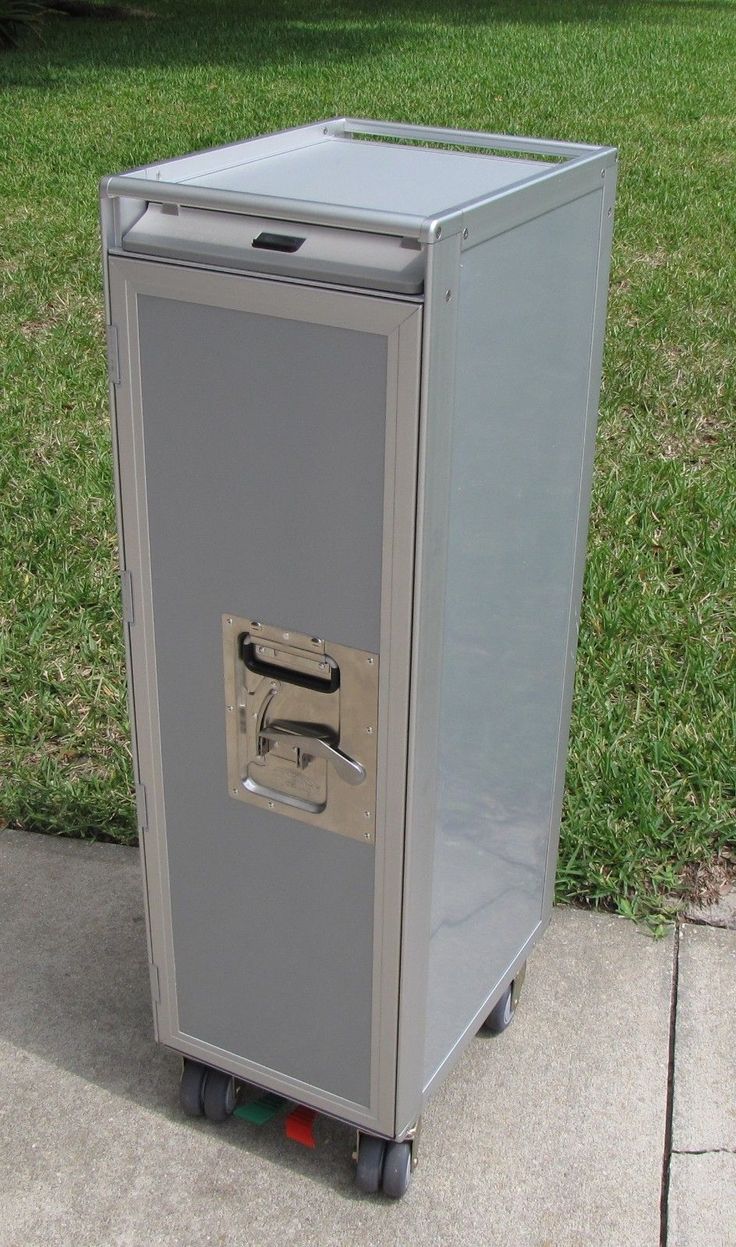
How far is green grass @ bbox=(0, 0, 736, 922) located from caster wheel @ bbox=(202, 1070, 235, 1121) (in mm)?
918

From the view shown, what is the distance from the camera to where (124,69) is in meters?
11.1

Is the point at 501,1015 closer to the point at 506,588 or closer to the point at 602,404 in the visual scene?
the point at 506,588

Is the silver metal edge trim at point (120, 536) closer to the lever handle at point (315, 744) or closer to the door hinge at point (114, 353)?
the door hinge at point (114, 353)

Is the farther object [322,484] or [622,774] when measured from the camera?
[622,774]

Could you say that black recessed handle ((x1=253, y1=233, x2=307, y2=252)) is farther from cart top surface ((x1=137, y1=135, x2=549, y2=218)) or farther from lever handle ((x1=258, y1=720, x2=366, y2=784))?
lever handle ((x1=258, y1=720, x2=366, y2=784))

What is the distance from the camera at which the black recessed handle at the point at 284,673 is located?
6.22ft

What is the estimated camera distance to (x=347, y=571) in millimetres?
1795

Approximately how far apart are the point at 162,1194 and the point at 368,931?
683 millimetres

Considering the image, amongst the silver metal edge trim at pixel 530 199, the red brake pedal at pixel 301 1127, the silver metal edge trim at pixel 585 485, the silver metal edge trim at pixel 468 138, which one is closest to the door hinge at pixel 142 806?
the red brake pedal at pixel 301 1127

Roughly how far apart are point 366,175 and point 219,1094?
1.61 meters

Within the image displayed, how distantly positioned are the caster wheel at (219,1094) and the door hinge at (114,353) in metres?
1.27

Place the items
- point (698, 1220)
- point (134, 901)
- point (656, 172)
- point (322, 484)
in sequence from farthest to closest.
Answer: point (656, 172)
point (134, 901)
point (698, 1220)
point (322, 484)

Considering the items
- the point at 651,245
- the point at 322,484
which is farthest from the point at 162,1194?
the point at 651,245

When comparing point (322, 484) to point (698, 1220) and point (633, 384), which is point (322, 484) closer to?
point (698, 1220)
